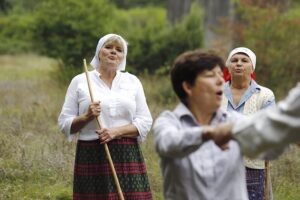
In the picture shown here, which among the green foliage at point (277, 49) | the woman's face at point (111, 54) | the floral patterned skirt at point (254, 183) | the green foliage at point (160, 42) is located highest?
the green foliage at point (160, 42)

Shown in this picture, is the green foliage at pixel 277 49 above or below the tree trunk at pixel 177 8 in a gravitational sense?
below

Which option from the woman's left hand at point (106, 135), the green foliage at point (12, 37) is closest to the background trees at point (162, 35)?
the woman's left hand at point (106, 135)

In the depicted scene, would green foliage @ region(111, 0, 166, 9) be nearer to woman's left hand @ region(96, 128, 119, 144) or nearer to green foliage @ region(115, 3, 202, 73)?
green foliage @ region(115, 3, 202, 73)

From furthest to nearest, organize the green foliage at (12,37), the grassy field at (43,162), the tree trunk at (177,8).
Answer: the green foliage at (12,37) < the tree trunk at (177,8) < the grassy field at (43,162)

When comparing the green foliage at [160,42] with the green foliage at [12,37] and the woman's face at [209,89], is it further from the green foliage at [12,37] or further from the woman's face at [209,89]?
the green foliage at [12,37]

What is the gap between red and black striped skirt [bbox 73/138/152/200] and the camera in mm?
6508

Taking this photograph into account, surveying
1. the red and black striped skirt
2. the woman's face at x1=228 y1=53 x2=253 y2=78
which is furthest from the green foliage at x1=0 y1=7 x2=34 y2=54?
the red and black striped skirt

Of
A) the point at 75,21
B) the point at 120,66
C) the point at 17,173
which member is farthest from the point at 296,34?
the point at 120,66

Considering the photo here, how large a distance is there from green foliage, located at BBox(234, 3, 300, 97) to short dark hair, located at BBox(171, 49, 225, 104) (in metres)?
16.7

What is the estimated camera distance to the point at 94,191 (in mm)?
6516

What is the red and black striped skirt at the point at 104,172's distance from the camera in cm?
651

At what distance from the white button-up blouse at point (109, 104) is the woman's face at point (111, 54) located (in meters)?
0.10

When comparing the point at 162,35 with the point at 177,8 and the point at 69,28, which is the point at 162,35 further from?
the point at 177,8

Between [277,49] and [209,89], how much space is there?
17194mm
